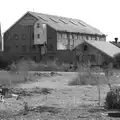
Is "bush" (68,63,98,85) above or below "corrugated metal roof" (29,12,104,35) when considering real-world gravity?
below

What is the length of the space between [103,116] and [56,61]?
4647 centimetres

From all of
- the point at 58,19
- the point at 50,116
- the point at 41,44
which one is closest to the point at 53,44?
the point at 41,44

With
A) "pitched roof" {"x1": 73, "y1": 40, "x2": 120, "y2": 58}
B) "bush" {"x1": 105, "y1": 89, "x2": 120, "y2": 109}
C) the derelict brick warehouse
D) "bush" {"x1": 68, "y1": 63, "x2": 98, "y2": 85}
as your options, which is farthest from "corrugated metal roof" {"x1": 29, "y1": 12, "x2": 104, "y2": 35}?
"bush" {"x1": 105, "y1": 89, "x2": 120, "y2": 109}

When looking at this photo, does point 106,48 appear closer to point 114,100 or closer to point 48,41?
point 48,41

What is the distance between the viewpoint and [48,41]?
6394 cm

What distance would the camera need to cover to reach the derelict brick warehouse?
5931 centimetres

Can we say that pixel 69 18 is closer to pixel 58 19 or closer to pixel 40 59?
pixel 58 19

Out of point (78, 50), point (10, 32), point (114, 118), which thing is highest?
point (10, 32)

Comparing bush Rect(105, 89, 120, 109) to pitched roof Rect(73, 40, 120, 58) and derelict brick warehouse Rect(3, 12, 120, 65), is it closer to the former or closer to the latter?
pitched roof Rect(73, 40, 120, 58)

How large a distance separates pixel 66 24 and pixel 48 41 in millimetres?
6140

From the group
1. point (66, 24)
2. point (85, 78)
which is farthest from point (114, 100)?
point (66, 24)

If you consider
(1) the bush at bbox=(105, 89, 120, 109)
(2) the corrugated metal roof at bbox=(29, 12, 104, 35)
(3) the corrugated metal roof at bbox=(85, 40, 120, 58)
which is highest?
(2) the corrugated metal roof at bbox=(29, 12, 104, 35)

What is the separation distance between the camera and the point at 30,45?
65500 mm

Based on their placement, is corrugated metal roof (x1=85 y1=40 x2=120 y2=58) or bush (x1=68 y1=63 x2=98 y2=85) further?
corrugated metal roof (x1=85 y1=40 x2=120 y2=58)
